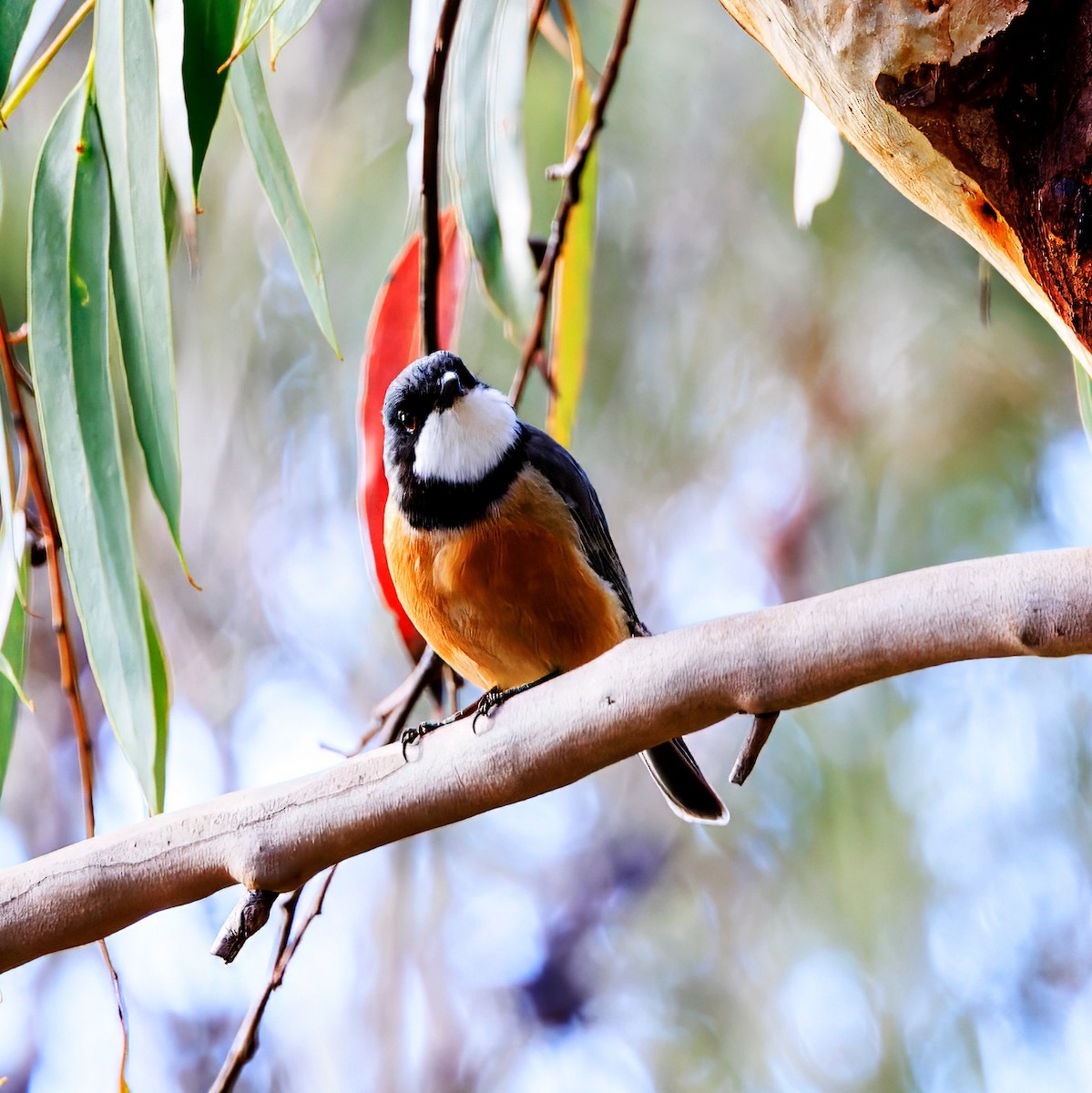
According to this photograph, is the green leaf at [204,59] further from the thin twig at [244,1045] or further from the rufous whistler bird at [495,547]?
the thin twig at [244,1045]

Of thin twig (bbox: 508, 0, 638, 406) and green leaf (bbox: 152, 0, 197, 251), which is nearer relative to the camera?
green leaf (bbox: 152, 0, 197, 251)

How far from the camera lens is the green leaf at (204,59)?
55.1 inches

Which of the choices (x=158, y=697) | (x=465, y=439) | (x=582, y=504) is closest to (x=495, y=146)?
(x=465, y=439)

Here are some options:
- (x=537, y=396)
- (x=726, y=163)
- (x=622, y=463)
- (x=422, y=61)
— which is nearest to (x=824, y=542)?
(x=622, y=463)

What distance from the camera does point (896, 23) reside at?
44.6 inches

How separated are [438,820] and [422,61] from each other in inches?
41.6

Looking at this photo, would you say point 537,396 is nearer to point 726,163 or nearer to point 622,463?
point 622,463

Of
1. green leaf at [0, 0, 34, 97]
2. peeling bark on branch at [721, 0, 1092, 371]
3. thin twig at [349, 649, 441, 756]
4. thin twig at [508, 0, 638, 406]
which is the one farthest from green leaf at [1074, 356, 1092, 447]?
green leaf at [0, 0, 34, 97]

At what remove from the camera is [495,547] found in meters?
1.70

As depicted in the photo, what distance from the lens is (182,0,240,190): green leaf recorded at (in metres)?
1.40

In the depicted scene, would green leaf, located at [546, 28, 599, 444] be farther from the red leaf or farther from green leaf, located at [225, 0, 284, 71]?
green leaf, located at [225, 0, 284, 71]

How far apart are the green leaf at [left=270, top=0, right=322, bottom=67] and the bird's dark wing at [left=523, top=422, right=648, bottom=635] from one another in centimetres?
74

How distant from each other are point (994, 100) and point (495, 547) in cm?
86

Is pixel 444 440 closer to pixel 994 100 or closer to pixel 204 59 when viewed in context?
pixel 204 59
